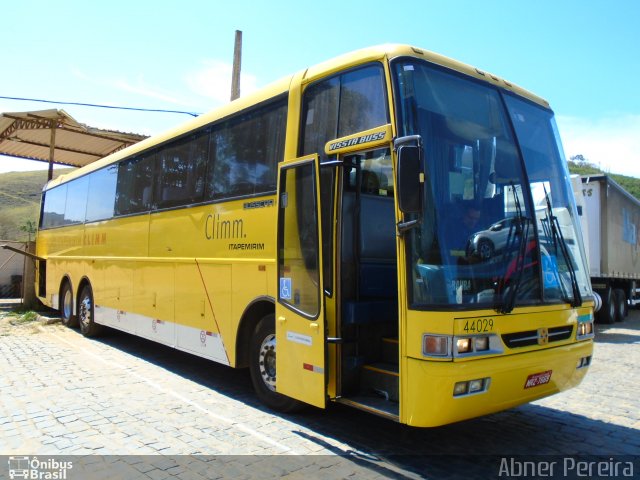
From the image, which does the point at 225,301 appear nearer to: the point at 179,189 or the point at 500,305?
the point at 179,189

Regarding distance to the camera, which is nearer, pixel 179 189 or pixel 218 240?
pixel 218 240

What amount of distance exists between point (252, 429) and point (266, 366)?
2.66ft

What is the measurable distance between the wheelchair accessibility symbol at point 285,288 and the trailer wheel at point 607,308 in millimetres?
13984

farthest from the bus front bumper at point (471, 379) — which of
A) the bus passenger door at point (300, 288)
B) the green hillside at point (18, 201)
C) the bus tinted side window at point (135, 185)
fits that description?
the green hillside at point (18, 201)

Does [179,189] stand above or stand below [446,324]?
above

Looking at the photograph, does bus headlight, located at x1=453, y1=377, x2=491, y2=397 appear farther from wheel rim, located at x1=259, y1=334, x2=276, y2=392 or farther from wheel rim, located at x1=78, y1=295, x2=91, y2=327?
wheel rim, located at x1=78, y1=295, x2=91, y2=327

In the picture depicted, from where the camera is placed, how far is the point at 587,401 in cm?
679

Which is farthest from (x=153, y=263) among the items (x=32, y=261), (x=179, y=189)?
(x=32, y=261)

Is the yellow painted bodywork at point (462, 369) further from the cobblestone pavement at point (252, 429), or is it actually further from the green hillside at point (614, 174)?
the green hillside at point (614, 174)

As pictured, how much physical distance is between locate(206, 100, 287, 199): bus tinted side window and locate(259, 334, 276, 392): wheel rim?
173 centimetres

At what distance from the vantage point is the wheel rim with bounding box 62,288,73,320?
40.9ft

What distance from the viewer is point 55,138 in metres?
17.3

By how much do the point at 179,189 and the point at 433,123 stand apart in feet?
15.3

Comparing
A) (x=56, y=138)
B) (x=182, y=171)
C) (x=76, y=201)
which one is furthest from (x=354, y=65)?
(x=56, y=138)
